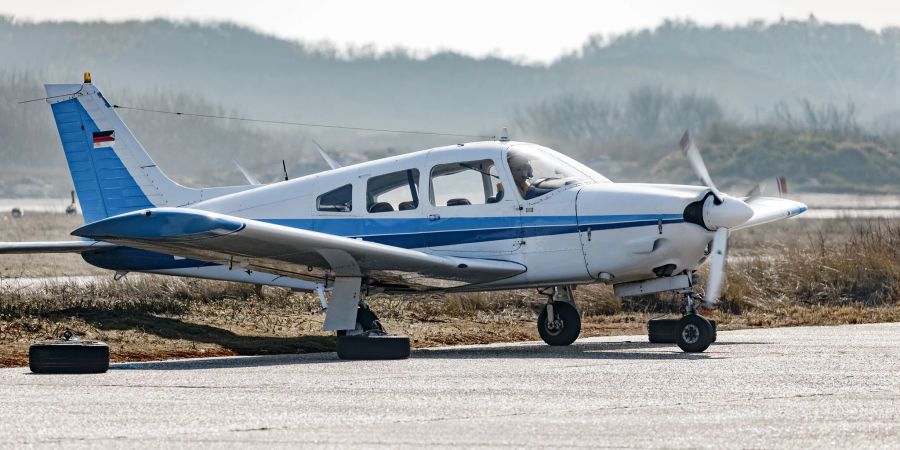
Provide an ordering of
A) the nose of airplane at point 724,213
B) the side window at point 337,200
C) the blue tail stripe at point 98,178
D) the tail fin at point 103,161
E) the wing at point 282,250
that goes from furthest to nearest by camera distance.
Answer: the blue tail stripe at point 98,178
the tail fin at point 103,161
the side window at point 337,200
the nose of airplane at point 724,213
the wing at point 282,250

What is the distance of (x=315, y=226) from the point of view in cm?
1586

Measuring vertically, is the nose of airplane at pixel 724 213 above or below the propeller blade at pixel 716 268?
above

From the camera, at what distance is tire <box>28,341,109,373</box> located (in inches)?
484

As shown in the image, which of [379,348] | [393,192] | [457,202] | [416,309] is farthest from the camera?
[416,309]

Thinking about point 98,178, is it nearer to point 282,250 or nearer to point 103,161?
point 103,161

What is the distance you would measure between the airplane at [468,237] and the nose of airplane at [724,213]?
13 millimetres

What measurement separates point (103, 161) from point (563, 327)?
229 inches

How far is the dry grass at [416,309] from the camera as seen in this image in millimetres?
15445

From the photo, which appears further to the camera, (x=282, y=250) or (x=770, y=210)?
(x=770, y=210)

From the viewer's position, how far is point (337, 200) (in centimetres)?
1584

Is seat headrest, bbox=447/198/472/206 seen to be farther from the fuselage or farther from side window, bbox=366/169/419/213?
side window, bbox=366/169/419/213

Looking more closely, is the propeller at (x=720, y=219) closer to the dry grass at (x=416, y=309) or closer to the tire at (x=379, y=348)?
the tire at (x=379, y=348)

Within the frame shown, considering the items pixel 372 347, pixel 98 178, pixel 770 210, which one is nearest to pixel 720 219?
pixel 770 210

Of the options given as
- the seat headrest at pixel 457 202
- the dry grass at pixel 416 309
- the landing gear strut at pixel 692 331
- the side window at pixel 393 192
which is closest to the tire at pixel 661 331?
the landing gear strut at pixel 692 331
